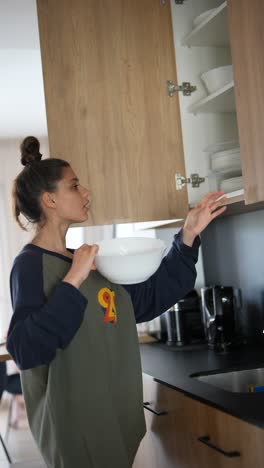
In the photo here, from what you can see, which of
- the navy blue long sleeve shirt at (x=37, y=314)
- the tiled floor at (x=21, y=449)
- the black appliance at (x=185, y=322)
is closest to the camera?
the navy blue long sleeve shirt at (x=37, y=314)

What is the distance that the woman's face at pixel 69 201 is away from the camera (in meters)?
1.63

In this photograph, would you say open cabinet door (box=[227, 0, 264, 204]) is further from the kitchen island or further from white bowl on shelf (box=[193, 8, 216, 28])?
the kitchen island

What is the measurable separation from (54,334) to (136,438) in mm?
442

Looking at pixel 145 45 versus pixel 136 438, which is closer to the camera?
pixel 136 438

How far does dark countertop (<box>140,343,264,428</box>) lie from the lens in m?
1.45

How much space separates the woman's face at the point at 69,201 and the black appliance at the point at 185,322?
3.60 feet

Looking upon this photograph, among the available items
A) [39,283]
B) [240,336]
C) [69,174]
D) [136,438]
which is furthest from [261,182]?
[240,336]

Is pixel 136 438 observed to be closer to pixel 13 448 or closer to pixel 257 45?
pixel 257 45

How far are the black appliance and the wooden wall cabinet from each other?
67 centimetres

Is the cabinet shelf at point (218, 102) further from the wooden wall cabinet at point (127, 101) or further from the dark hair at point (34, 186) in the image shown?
the dark hair at point (34, 186)

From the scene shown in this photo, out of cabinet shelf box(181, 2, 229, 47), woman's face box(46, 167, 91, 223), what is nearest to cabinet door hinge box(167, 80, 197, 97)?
cabinet shelf box(181, 2, 229, 47)

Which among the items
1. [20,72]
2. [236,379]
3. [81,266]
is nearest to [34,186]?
[81,266]

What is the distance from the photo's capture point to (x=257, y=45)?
5.32 ft

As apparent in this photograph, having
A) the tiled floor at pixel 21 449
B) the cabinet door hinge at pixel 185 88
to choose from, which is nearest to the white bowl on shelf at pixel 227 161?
the cabinet door hinge at pixel 185 88
